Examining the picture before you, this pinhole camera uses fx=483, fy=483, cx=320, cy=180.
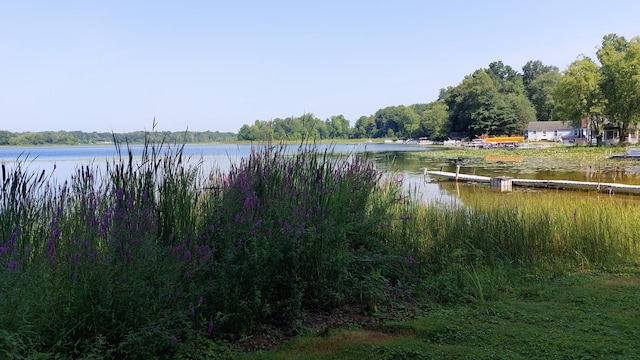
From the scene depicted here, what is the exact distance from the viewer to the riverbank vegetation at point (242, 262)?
288cm

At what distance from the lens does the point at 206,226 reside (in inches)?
161

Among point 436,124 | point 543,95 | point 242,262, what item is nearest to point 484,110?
point 436,124

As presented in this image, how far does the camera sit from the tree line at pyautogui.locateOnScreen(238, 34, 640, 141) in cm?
1301

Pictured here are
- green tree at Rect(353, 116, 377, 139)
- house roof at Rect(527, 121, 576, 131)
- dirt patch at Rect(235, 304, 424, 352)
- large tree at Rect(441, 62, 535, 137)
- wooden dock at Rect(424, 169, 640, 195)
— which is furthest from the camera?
green tree at Rect(353, 116, 377, 139)

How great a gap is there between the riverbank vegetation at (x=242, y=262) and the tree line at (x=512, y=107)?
157cm

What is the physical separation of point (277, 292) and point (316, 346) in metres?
0.73

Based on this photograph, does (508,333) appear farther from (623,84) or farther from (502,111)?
(502,111)

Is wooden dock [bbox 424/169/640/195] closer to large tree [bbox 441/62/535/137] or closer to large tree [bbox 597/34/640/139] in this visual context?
large tree [bbox 597/34/640/139]

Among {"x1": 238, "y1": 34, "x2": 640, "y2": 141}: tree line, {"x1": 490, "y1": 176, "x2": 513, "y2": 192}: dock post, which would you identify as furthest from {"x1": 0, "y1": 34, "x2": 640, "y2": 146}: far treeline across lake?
{"x1": 490, "y1": 176, "x2": 513, "y2": 192}: dock post

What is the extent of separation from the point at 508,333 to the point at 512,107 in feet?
290

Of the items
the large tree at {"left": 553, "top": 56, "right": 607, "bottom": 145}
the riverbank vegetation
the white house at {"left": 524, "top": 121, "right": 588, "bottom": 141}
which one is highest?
the large tree at {"left": 553, "top": 56, "right": 607, "bottom": 145}

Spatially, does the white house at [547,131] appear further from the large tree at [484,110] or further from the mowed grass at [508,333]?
the mowed grass at [508,333]

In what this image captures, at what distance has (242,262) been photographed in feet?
12.0

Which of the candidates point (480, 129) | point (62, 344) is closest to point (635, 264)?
point (62, 344)
